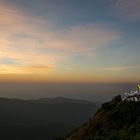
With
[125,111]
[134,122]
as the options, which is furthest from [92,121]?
[134,122]

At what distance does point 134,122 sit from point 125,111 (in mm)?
5901

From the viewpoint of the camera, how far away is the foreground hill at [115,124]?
54162 mm

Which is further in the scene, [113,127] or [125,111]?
[125,111]

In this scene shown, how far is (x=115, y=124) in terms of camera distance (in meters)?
63.2

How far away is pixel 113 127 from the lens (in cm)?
6209

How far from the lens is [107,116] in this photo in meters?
67.9

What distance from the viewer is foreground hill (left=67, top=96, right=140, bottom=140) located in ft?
178

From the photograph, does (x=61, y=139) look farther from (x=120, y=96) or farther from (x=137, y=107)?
(x=137, y=107)

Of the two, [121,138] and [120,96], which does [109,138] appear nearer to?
[121,138]

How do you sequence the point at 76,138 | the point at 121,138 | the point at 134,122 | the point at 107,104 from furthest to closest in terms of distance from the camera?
the point at 107,104 < the point at 76,138 < the point at 134,122 < the point at 121,138

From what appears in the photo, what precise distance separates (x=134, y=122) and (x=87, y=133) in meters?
11.8

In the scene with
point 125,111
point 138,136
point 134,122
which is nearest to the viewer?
point 138,136

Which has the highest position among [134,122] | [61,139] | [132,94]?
[132,94]

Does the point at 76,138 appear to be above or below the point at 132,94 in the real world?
below
